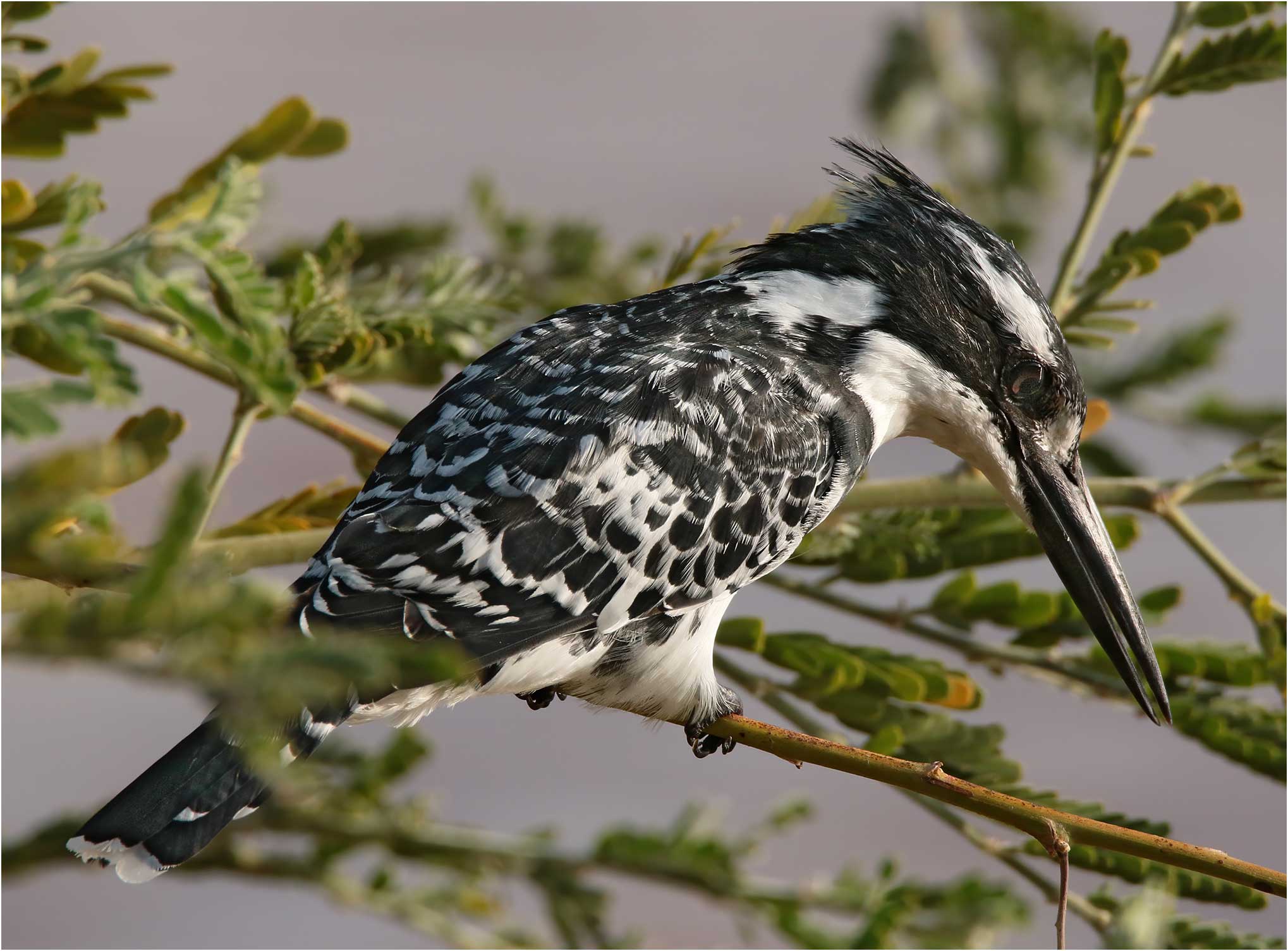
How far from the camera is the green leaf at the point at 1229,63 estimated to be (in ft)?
4.99

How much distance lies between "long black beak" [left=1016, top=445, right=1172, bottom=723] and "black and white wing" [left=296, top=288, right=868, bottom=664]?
231 mm

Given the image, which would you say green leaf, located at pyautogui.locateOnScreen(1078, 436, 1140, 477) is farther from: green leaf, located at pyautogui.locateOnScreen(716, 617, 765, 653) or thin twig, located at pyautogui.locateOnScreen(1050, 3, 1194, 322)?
green leaf, located at pyautogui.locateOnScreen(716, 617, 765, 653)

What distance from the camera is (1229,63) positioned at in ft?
5.19

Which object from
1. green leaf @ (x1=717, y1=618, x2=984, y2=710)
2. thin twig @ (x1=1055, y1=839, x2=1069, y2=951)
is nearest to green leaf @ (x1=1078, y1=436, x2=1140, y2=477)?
green leaf @ (x1=717, y1=618, x2=984, y2=710)

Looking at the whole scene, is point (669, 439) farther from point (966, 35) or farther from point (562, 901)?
point (966, 35)

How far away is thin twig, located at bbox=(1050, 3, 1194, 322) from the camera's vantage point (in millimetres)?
1594

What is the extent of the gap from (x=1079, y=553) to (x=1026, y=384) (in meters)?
0.21

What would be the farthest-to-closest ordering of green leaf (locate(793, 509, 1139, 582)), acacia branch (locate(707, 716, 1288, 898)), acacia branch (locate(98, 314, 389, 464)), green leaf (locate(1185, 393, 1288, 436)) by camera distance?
1. green leaf (locate(1185, 393, 1288, 436))
2. green leaf (locate(793, 509, 1139, 582))
3. acacia branch (locate(98, 314, 389, 464))
4. acacia branch (locate(707, 716, 1288, 898))

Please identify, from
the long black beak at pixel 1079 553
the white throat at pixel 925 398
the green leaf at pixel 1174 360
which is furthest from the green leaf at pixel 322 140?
the green leaf at pixel 1174 360

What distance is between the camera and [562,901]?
157 centimetres

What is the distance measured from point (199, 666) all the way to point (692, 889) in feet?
3.81

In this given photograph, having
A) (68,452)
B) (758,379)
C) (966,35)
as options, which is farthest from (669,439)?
(966,35)

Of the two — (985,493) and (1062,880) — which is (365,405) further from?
(1062,880)

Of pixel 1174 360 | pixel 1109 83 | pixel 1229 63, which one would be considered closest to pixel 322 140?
pixel 1109 83
